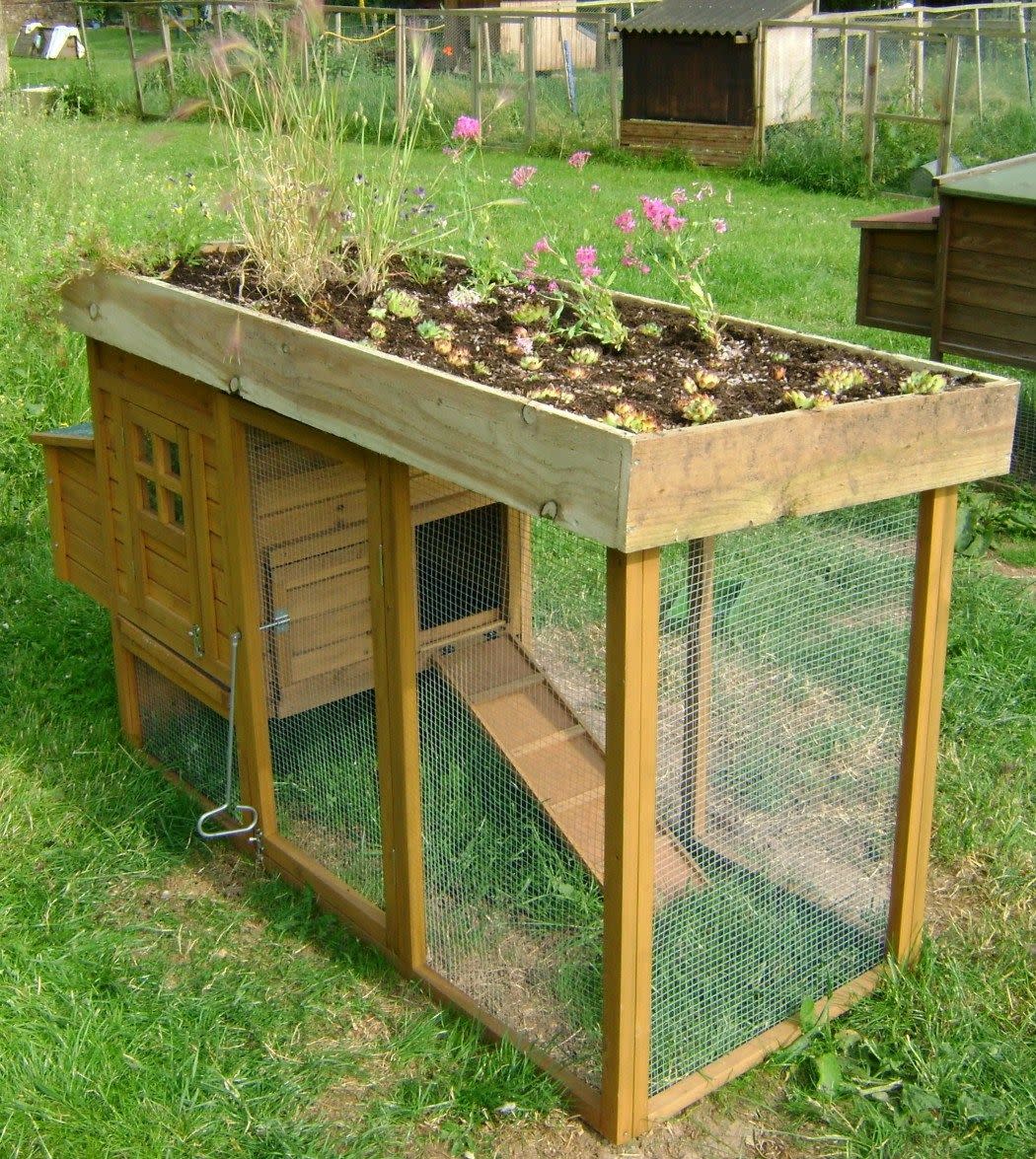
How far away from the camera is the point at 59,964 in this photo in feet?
10.9

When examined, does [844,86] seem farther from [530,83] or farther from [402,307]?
[402,307]

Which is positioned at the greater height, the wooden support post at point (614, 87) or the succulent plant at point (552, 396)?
the wooden support post at point (614, 87)

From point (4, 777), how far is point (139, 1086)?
140 cm

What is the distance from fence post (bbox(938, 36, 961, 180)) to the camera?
1278 centimetres

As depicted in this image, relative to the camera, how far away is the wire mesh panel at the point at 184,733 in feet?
13.3

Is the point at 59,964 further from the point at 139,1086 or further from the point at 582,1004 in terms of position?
the point at 582,1004

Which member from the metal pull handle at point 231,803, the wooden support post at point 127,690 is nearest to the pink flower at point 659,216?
the metal pull handle at point 231,803

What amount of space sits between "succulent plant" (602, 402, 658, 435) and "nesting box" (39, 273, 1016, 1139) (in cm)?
10

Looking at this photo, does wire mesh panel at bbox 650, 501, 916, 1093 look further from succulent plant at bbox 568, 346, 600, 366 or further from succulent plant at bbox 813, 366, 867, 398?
succulent plant at bbox 568, 346, 600, 366

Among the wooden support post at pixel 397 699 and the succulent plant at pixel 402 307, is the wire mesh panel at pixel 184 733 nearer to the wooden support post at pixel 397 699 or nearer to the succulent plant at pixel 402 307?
the wooden support post at pixel 397 699

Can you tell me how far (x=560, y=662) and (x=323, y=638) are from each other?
60 cm

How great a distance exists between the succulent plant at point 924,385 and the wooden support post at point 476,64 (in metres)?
14.0

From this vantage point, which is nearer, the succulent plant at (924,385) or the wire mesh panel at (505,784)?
the succulent plant at (924,385)

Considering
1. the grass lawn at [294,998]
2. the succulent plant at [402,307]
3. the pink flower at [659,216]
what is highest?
the pink flower at [659,216]
